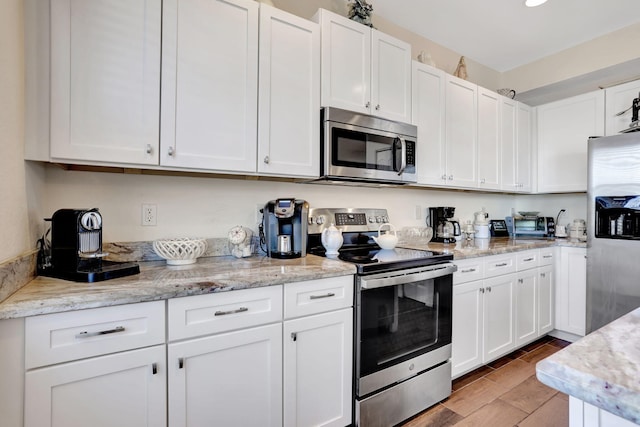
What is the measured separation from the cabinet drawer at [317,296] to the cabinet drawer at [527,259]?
1778 millimetres

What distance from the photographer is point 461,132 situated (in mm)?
2660

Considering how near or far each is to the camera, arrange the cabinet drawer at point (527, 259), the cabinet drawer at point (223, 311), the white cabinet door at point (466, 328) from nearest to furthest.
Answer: the cabinet drawer at point (223, 311), the white cabinet door at point (466, 328), the cabinet drawer at point (527, 259)

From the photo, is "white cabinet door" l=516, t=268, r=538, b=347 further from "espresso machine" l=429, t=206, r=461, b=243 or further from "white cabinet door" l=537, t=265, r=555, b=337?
"espresso machine" l=429, t=206, r=461, b=243

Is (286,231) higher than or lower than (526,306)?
higher

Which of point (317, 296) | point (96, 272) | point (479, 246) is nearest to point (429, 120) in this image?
point (479, 246)

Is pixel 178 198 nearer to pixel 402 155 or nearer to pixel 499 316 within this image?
pixel 402 155

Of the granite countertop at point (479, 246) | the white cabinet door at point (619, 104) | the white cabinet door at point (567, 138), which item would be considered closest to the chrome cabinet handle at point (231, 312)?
the granite countertop at point (479, 246)

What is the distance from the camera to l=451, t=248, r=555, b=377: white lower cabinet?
2080 millimetres

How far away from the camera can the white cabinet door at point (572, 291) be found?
2.69 m

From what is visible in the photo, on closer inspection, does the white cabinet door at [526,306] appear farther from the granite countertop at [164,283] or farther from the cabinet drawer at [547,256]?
the granite countertop at [164,283]

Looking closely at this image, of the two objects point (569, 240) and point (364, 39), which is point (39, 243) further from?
point (569, 240)

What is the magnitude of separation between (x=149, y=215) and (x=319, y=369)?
3.94ft

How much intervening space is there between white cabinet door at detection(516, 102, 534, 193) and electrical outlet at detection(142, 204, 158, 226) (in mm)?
3315

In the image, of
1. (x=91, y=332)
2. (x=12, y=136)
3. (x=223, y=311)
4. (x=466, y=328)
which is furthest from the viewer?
(x=466, y=328)
